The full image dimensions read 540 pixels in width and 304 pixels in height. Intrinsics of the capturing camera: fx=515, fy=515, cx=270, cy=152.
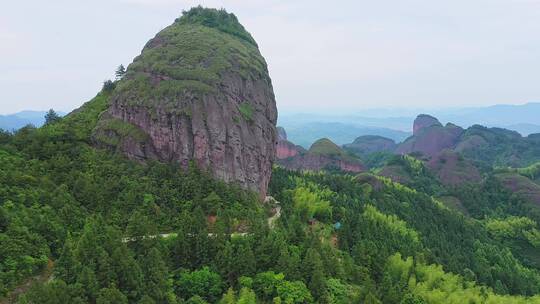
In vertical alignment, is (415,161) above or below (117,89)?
below

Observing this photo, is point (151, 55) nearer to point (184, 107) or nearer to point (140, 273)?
point (184, 107)

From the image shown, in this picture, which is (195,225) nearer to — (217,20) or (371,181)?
(217,20)

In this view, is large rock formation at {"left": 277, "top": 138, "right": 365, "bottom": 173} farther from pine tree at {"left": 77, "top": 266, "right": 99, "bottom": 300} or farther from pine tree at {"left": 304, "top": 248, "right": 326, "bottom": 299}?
pine tree at {"left": 77, "top": 266, "right": 99, "bottom": 300}

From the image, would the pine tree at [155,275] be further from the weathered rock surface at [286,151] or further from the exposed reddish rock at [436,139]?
the exposed reddish rock at [436,139]

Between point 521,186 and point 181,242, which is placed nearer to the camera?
point 181,242

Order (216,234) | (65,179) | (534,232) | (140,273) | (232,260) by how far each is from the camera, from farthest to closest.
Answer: (534,232) → (65,179) → (216,234) → (232,260) → (140,273)

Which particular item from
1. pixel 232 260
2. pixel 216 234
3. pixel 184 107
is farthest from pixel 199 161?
pixel 232 260

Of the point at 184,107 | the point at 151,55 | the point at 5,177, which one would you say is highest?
the point at 151,55

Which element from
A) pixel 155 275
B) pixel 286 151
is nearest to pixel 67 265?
pixel 155 275
